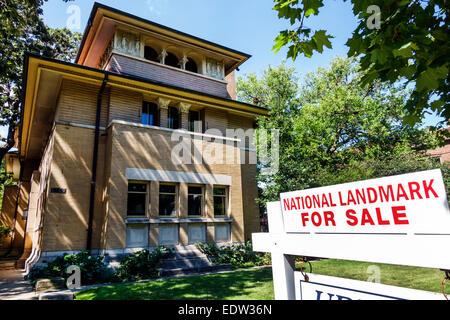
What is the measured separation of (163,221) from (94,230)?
2.77 metres

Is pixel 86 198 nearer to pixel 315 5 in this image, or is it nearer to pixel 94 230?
pixel 94 230

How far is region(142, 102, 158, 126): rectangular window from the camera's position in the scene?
1408cm

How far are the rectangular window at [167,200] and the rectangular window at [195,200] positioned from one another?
2.50ft

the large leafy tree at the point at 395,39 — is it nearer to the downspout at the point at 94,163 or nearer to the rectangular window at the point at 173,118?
the downspout at the point at 94,163

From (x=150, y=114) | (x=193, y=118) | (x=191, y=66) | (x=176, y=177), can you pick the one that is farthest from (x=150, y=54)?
(x=176, y=177)

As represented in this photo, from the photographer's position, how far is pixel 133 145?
12.2 metres

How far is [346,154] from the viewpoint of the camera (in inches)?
682

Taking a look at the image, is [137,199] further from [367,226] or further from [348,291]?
[367,226]

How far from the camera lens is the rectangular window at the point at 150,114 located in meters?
14.1

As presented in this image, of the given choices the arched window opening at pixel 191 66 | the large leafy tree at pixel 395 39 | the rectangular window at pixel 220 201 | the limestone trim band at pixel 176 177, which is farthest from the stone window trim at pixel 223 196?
the large leafy tree at pixel 395 39

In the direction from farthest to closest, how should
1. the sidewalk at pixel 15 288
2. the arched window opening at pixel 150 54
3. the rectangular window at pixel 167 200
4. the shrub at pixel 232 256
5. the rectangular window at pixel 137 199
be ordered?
the arched window opening at pixel 150 54, the rectangular window at pixel 167 200, the shrub at pixel 232 256, the rectangular window at pixel 137 199, the sidewalk at pixel 15 288

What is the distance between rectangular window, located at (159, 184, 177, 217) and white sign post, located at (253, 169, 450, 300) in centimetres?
1039

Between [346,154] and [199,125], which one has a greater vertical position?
[199,125]
